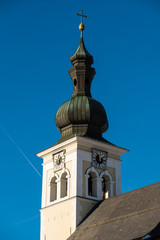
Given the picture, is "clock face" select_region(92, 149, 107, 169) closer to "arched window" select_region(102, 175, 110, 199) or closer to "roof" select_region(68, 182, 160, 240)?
"arched window" select_region(102, 175, 110, 199)

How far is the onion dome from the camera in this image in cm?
3841

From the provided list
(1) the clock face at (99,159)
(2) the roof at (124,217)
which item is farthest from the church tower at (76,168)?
(2) the roof at (124,217)

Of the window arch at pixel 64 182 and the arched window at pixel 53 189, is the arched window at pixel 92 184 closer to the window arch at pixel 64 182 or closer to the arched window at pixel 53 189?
the window arch at pixel 64 182

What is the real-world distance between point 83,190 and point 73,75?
921 cm

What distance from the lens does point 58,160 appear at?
38.0 meters

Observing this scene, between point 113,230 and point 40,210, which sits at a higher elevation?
point 40,210

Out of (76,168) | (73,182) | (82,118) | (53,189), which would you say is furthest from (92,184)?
(82,118)

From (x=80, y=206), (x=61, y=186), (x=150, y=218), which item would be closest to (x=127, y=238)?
(x=150, y=218)

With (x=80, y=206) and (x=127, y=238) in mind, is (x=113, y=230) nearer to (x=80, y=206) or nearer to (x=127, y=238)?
(x=127, y=238)

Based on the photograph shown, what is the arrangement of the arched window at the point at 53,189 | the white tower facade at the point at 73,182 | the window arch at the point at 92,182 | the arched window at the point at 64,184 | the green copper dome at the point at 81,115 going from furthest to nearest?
the green copper dome at the point at 81,115
the arched window at the point at 53,189
the arched window at the point at 64,184
the window arch at the point at 92,182
the white tower facade at the point at 73,182

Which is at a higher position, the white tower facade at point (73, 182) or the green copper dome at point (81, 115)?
the green copper dome at point (81, 115)

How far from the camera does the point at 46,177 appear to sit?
3875 cm

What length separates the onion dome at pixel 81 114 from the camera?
126ft

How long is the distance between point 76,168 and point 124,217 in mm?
6857
